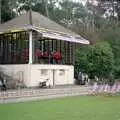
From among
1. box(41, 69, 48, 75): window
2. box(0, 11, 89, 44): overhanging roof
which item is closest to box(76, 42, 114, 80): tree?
box(0, 11, 89, 44): overhanging roof

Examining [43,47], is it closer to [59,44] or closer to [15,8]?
[59,44]

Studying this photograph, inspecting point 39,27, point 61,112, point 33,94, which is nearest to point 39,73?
point 39,27

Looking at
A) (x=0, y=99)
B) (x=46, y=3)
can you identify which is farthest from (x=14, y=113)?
(x=46, y=3)

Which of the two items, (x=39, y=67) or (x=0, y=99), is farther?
(x=39, y=67)

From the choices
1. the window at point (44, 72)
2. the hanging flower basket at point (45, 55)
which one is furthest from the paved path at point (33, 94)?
the hanging flower basket at point (45, 55)

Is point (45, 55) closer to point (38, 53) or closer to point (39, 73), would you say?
point (38, 53)

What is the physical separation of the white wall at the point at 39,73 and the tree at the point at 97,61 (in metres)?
3.69

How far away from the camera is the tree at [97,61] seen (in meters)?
36.9

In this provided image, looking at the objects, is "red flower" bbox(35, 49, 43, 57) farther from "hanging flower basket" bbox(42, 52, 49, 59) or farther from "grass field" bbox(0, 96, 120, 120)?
"grass field" bbox(0, 96, 120, 120)

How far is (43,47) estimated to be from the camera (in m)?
34.1

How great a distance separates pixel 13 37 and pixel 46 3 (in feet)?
97.9

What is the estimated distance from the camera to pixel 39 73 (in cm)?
2992

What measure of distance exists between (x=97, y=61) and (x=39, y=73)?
8548mm

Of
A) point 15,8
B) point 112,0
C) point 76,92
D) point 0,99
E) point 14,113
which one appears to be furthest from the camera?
point 112,0
